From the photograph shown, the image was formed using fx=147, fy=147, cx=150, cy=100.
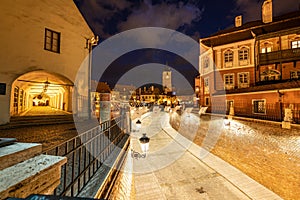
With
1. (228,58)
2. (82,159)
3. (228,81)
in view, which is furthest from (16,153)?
(228,58)

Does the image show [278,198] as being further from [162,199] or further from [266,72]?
[266,72]

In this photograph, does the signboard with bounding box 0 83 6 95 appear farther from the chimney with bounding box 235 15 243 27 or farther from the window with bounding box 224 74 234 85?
the chimney with bounding box 235 15 243 27

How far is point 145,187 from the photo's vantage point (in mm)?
7918

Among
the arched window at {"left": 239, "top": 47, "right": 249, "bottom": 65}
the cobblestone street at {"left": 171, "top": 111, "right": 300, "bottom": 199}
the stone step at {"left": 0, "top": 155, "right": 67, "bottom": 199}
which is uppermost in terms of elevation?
the arched window at {"left": 239, "top": 47, "right": 249, "bottom": 65}

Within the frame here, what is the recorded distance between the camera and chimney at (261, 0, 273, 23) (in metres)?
19.0

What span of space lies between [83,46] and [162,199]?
12976mm

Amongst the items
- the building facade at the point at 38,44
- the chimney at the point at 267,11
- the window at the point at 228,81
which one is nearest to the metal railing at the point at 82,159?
the building facade at the point at 38,44

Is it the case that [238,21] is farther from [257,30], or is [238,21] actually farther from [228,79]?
[228,79]

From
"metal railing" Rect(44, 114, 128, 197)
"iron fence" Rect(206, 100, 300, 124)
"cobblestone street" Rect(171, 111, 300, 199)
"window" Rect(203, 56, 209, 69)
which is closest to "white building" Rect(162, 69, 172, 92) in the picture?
"window" Rect(203, 56, 209, 69)

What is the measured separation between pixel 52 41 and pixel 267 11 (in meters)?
25.1

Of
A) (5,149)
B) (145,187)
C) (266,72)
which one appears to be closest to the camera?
(5,149)

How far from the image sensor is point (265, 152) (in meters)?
9.20

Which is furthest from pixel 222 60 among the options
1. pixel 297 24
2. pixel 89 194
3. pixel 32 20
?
pixel 89 194

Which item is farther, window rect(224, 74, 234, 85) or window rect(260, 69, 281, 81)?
window rect(224, 74, 234, 85)
